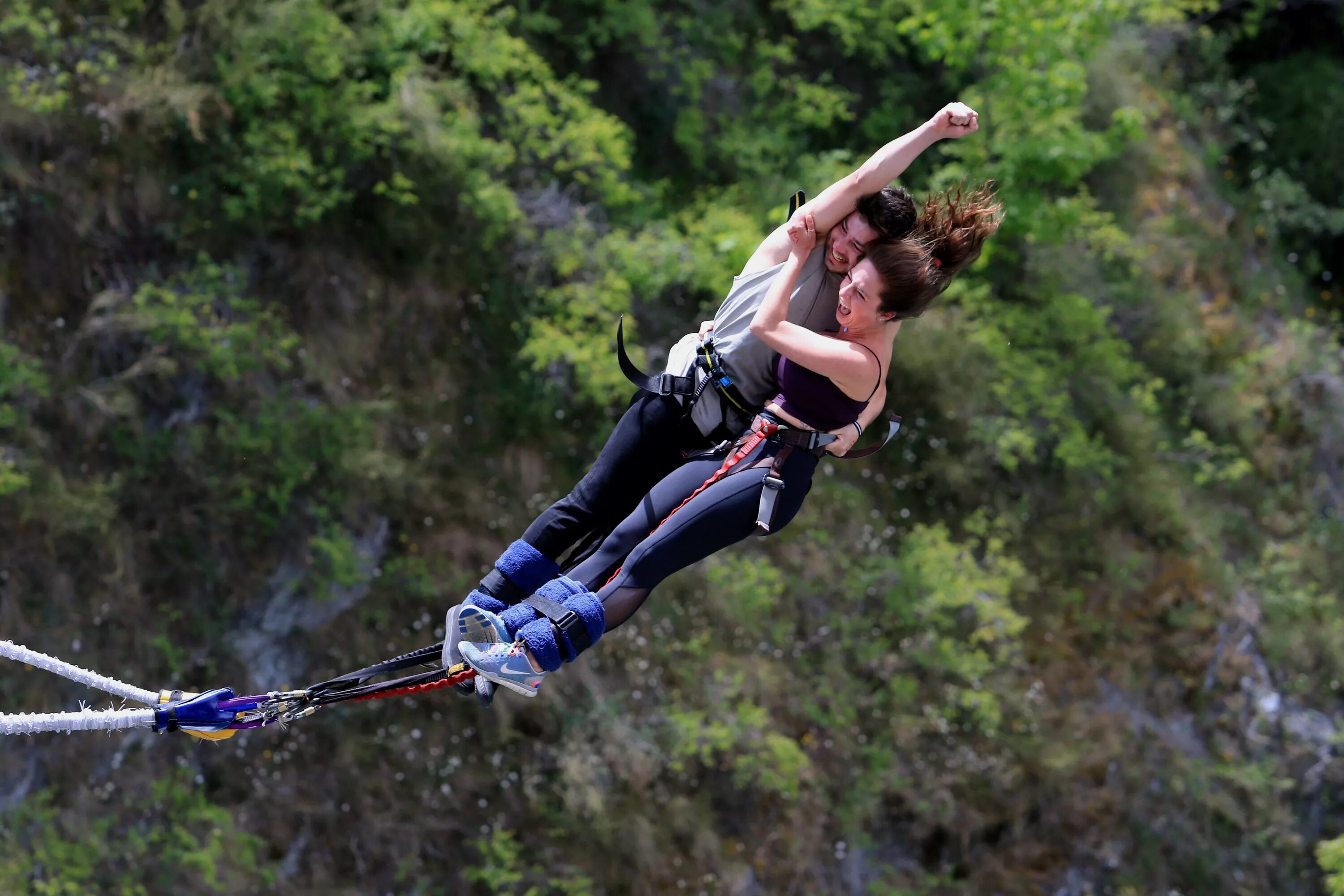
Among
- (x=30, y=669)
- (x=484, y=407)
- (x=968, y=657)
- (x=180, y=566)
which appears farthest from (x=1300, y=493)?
(x=30, y=669)

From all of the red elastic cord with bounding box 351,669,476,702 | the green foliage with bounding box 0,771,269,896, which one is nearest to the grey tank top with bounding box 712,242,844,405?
the red elastic cord with bounding box 351,669,476,702

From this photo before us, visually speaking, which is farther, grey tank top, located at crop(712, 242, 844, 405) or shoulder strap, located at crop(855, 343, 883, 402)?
grey tank top, located at crop(712, 242, 844, 405)

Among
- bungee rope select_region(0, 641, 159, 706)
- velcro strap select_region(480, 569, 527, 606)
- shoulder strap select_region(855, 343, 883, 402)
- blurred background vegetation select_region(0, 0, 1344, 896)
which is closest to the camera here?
A: bungee rope select_region(0, 641, 159, 706)

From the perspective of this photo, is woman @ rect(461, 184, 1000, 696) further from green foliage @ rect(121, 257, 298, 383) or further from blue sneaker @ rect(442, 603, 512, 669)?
green foliage @ rect(121, 257, 298, 383)

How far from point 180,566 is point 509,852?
2.99 m

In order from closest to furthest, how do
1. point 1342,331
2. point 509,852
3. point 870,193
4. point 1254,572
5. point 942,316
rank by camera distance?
point 870,193, point 509,852, point 942,316, point 1254,572, point 1342,331

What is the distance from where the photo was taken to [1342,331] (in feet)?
37.3

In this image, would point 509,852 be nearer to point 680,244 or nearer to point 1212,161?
point 680,244

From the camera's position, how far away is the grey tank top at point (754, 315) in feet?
11.0

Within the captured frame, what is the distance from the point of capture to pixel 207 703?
3.19 metres

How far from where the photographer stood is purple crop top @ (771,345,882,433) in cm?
330

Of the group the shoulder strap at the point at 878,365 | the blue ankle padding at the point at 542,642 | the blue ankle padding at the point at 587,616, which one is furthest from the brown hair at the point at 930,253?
the blue ankle padding at the point at 542,642

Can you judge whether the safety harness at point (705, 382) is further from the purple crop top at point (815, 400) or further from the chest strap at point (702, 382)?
the purple crop top at point (815, 400)

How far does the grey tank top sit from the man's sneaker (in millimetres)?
1055
